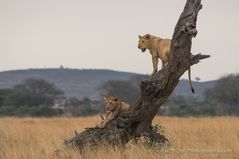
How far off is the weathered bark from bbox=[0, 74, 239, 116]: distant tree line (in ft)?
102

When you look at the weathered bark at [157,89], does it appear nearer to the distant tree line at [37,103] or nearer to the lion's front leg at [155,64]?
the lion's front leg at [155,64]

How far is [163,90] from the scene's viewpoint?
956 centimetres

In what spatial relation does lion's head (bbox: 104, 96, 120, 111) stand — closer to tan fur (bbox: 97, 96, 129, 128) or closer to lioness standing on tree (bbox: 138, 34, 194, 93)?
tan fur (bbox: 97, 96, 129, 128)

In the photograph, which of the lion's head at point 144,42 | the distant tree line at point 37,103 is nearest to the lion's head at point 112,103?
the lion's head at point 144,42

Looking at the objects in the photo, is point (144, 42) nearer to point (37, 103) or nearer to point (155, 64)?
point (155, 64)

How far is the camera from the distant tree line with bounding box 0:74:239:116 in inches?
1691

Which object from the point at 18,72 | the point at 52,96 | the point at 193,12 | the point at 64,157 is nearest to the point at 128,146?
the point at 64,157

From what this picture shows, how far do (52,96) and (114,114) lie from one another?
49.7 m

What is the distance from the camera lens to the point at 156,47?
10.2 meters

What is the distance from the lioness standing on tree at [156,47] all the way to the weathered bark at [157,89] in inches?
17.1

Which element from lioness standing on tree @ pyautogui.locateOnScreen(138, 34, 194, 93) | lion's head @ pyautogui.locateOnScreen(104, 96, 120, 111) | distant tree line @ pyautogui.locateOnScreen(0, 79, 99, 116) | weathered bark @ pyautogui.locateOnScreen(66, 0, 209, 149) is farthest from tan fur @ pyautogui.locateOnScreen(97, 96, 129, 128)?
distant tree line @ pyautogui.locateOnScreen(0, 79, 99, 116)

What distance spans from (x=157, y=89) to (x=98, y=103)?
48.5 metres

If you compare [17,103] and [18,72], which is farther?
[18,72]

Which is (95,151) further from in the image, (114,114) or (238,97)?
(238,97)
